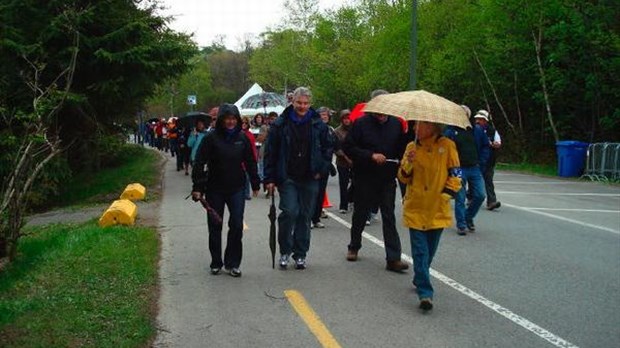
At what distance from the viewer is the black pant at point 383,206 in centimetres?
748

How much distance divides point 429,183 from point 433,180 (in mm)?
47

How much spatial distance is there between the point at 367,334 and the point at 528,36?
71.9 ft

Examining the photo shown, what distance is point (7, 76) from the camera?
1600cm

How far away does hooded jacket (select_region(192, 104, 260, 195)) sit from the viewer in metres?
7.27

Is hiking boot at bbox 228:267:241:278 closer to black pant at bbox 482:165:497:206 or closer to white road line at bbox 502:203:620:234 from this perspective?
black pant at bbox 482:165:497:206

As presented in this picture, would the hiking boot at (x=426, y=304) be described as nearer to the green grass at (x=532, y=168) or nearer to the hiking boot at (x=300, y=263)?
the hiking boot at (x=300, y=263)

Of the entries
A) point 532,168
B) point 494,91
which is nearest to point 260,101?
point 494,91

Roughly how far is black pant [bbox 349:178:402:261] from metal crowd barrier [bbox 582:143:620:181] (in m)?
14.5

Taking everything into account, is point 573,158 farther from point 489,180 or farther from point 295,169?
point 295,169

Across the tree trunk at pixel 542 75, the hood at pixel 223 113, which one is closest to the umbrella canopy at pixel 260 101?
the tree trunk at pixel 542 75

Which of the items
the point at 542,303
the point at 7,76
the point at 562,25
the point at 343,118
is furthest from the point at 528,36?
the point at 542,303

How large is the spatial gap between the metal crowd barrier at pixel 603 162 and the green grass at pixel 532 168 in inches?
62.0

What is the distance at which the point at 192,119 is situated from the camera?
20.3m

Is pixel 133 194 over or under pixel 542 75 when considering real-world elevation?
→ under
